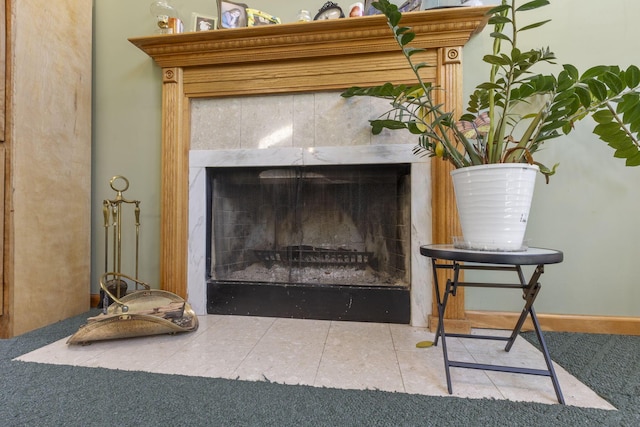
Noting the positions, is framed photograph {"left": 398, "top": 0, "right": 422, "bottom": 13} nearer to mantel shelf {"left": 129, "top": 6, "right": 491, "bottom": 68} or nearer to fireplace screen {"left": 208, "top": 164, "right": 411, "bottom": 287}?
mantel shelf {"left": 129, "top": 6, "right": 491, "bottom": 68}

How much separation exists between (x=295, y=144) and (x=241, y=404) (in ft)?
3.71

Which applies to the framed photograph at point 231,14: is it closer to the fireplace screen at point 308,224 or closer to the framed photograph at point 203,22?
the framed photograph at point 203,22

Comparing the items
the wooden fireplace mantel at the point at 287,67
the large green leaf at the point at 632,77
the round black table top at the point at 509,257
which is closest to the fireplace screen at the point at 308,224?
the wooden fireplace mantel at the point at 287,67

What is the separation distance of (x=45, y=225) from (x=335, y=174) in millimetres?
1431

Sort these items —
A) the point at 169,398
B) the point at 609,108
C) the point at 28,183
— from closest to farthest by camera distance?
the point at 169,398 < the point at 609,108 < the point at 28,183

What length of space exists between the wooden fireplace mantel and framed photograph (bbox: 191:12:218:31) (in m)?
0.12

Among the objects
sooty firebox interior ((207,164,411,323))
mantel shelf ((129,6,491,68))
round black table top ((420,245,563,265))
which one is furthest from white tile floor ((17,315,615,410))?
mantel shelf ((129,6,491,68))

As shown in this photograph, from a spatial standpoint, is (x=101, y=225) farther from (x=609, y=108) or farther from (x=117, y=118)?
(x=609, y=108)

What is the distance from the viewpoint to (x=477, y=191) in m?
0.89

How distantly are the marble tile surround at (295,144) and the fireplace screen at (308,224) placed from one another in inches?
3.7

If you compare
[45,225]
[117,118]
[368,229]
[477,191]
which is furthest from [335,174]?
[45,225]

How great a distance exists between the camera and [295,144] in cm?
148

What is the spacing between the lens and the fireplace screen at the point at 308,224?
5.04ft

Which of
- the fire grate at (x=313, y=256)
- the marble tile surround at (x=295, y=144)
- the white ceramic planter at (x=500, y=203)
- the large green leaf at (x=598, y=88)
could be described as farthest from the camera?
the fire grate at (x=313, y=256)
